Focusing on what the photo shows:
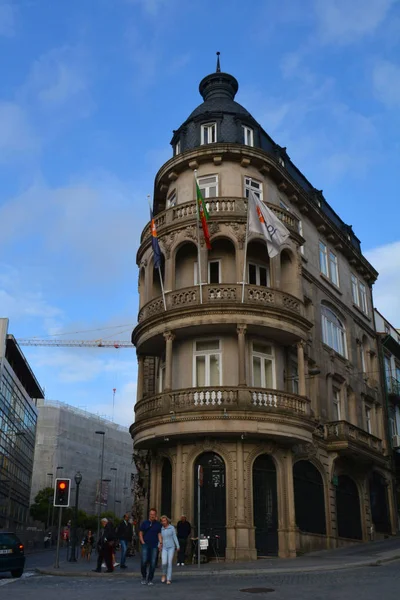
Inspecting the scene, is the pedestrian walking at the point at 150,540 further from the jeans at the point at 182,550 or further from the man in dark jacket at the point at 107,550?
the jeans at the point at 182,550

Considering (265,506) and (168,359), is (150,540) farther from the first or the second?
(168,359)

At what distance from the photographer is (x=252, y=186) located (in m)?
30.6

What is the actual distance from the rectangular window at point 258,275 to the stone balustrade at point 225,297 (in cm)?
189

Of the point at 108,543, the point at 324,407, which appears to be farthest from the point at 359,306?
the point at 108,543

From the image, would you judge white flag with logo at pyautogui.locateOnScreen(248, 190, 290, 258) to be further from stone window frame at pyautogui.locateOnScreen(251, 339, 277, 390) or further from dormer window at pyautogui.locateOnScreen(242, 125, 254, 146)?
dormer window at pyautogui.locateOnScreen(242, 125, 254, 146)

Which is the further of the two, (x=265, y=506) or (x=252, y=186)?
(x=252, y=186)

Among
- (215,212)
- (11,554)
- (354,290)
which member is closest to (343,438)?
(215,212)

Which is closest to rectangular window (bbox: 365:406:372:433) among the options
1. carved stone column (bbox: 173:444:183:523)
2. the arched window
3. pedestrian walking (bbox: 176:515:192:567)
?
the arched window

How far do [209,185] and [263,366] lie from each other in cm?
886

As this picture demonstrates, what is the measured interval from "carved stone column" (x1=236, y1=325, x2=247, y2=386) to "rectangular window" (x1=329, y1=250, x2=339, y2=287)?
44.8 ft

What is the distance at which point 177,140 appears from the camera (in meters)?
32.8

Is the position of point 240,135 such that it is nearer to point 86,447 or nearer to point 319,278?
point 319,278

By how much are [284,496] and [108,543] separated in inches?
Result: 315

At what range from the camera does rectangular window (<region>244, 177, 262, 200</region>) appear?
30.0m
